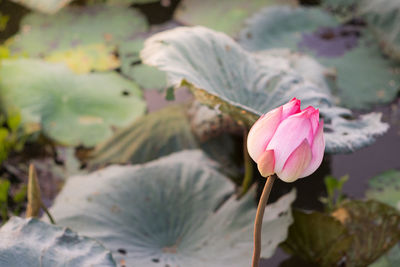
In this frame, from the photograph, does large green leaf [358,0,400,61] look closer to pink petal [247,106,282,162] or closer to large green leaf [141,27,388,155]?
A: large green leaf [141,27,388,155]

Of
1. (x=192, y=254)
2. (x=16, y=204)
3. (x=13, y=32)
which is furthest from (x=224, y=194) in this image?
(x=13, y=32)

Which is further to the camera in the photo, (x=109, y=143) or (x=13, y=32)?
(x=13, y=32)

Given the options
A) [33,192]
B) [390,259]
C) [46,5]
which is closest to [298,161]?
[33,192]

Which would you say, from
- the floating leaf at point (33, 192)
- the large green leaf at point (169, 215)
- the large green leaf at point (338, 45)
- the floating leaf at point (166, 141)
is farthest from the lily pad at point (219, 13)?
the floating leaf at point (33, 192)

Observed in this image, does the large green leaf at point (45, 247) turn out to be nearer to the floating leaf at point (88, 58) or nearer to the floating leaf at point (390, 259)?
the floating leaf at point (390, 259)

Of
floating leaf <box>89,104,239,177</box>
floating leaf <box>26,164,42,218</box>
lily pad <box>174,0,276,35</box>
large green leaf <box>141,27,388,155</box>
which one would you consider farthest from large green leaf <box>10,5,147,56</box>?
floating leaf <box>26,164,42,218</box>

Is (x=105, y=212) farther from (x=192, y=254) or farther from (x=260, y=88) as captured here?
(x=260, y=88)

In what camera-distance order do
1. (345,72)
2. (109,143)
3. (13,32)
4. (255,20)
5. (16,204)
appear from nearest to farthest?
(16,204) < (109,143) < (345,72) < (255,20) < (13,32)
